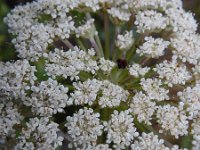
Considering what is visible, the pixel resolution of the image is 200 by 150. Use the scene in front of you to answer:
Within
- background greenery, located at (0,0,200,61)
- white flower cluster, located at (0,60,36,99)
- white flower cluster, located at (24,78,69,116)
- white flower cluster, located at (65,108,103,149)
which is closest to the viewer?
white flower cluster, located at (65,108,103,149)

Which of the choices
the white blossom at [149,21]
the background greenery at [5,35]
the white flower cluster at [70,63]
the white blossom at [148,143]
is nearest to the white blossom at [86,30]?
the white flower cluster at [70,63]

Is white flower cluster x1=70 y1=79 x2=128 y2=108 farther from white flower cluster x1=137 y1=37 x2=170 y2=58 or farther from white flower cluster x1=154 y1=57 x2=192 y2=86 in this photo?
white flower cluster x1=137 y1=37 x2=170 y2=58

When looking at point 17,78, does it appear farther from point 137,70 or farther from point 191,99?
point 191,99

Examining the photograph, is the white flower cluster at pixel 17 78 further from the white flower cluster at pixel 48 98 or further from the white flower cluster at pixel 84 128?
the white flower cluster at pixel 84 128

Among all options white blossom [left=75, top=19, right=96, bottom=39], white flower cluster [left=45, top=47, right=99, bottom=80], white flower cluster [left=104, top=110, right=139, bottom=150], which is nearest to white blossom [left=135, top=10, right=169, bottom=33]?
white blossom [left=75, top=19, right=96, bottom=39]

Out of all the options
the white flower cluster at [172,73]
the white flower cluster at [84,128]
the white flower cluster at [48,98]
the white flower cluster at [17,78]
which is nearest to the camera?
the white flower cluster at [84,128]

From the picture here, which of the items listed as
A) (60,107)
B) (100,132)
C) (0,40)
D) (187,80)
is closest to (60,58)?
(60,107)

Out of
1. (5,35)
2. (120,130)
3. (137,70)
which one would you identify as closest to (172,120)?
(120,130)

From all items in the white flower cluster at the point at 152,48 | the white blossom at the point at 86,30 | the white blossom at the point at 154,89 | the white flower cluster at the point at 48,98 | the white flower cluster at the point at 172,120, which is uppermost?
the white blossom at the point at 86,30

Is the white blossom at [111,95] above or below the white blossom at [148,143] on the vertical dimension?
above
